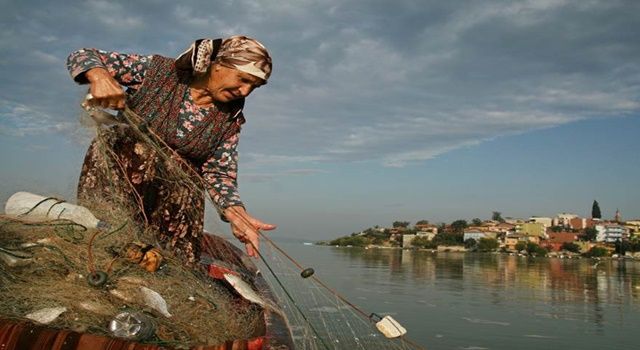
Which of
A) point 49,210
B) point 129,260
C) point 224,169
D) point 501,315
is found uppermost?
point 224,169

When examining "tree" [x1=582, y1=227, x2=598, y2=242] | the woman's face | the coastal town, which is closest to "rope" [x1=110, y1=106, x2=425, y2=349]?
the woman's face

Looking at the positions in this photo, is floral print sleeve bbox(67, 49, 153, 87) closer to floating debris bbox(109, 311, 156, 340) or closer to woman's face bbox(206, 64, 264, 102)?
woman's face bbox(206, 64, 264, 102)

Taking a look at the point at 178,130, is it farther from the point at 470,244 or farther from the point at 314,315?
the point at 470,244

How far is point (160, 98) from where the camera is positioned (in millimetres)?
2764

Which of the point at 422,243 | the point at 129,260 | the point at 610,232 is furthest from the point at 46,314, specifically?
the point at 610,232

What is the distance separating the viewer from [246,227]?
2748 millimetres

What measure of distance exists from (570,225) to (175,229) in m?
124

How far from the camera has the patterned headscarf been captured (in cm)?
255

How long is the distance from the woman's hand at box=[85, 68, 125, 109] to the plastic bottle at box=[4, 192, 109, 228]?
0.47 m

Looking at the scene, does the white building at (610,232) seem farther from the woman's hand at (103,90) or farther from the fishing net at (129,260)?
the woman's hand at (103,90)

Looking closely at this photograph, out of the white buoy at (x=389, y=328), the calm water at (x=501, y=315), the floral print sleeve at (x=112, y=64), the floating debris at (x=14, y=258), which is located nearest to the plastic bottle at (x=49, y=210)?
the floating debris at (x=14, y=258)

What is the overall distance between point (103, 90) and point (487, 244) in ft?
298

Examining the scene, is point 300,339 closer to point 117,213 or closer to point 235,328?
point 235,328

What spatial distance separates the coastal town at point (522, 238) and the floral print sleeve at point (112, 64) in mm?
73318
